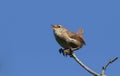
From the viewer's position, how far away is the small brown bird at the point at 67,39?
5.66m

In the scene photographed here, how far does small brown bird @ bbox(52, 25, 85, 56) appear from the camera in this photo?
566 cm

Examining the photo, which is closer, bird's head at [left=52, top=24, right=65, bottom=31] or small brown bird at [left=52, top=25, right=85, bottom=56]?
small brown bird at [left=52, top=25, right=85, bottom=56]

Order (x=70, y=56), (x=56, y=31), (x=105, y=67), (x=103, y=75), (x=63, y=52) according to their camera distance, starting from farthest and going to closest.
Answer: (x=56, y=31) → (x=63, y=52) → (x=70, y=56) → (x=105, y=67) → (x=103, y=75)

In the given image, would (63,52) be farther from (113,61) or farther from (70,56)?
(113,61)

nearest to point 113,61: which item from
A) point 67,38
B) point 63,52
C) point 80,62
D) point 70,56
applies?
point 80,62

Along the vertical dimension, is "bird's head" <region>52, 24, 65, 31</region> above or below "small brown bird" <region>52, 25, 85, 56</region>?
above

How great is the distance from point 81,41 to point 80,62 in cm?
171

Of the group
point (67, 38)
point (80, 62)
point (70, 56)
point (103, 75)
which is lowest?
point (103, 75)

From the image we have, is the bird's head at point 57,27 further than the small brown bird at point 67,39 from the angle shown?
Yes

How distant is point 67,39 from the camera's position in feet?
19.5

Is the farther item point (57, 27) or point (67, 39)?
point (57, 27)

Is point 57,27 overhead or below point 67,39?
overhead

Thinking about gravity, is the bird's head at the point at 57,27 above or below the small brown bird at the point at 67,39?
above

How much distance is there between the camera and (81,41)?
5.72 m
